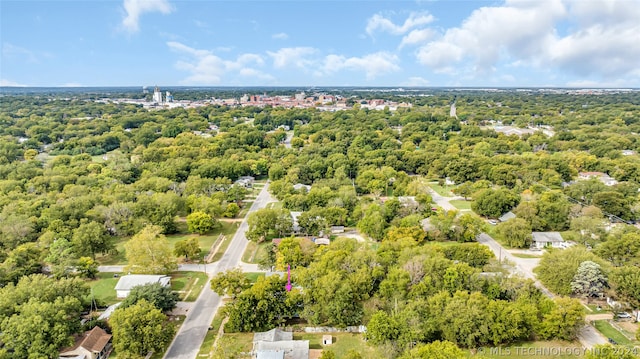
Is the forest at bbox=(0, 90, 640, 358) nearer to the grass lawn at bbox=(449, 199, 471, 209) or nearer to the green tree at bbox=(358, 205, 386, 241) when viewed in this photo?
the green tree at bbox=(358, 205, 386, 241)

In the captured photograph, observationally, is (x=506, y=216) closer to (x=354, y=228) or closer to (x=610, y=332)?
(x=354, y=228)

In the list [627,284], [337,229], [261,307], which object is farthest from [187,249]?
[627,284]

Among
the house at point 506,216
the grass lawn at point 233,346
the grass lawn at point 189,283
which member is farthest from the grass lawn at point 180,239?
the house at point 506,216

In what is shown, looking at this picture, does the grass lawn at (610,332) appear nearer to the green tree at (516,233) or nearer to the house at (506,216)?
the green tree at (516,233)

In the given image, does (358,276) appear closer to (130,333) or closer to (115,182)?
(130,333)

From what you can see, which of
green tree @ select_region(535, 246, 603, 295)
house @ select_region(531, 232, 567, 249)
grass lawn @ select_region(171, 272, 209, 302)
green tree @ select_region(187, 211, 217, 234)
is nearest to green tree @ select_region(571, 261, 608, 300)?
green tree @ select_region(535, 246, 603, 295)

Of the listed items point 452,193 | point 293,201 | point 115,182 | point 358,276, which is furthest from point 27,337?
point 452,193
